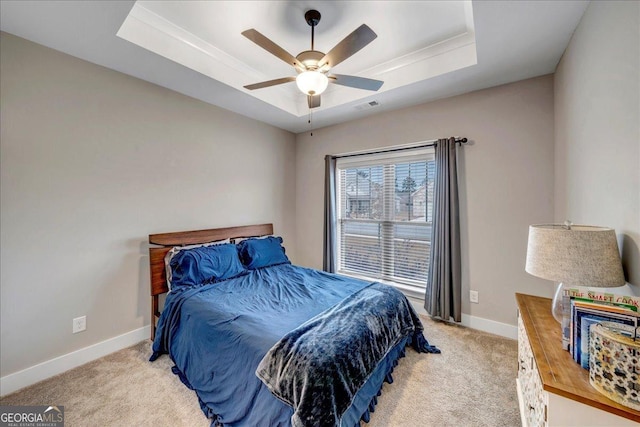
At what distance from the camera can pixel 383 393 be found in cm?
185

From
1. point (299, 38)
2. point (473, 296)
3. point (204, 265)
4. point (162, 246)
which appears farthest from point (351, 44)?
point (473, 296)

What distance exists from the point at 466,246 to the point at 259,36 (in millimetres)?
2784

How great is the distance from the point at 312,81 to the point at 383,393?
235 cm

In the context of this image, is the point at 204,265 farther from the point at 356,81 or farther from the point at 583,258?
the point at 583,258

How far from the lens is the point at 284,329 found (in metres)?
1.63

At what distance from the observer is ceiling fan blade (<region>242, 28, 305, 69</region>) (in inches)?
61.6

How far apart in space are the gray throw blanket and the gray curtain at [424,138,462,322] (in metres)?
1.14

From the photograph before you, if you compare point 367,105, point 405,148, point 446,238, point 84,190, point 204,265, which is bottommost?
point 204,265

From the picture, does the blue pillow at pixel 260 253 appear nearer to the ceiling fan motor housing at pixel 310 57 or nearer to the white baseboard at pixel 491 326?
the ceiling fan motor housing at pixel 310 57

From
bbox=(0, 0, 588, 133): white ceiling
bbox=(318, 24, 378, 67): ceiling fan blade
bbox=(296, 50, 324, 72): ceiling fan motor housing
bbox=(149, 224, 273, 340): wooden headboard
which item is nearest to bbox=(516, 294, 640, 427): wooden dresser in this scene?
bbox=(318, 24, 378, 67): ceiling fan blade

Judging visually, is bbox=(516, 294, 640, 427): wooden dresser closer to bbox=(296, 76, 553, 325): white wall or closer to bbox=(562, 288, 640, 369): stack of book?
bbox=(562, 288, 640, 369): stack of book

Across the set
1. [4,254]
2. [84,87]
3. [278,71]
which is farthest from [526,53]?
[4,254]

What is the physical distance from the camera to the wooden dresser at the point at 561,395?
0.83 m

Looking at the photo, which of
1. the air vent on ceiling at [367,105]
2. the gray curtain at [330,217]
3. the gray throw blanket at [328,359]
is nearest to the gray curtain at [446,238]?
the air vent on ceiling at [367,105]
